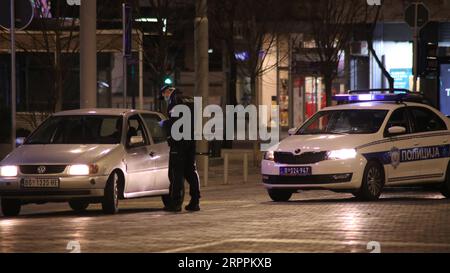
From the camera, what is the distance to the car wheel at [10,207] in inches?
571

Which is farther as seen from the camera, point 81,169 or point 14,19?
point 14,19

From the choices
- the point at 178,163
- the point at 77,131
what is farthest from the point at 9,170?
the point at 178,163

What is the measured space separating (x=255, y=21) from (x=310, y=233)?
19.1 m

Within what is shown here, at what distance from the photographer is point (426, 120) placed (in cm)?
1719

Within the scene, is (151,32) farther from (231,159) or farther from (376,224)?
(376,224)

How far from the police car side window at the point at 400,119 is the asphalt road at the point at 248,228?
3.93 ft

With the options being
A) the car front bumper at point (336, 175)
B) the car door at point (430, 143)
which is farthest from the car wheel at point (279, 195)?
the car door at point (430, 143)

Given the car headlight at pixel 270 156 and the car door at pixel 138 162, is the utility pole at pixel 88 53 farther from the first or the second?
the car headlight at pixel 270 156

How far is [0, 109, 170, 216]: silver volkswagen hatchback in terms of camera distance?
1402 cm

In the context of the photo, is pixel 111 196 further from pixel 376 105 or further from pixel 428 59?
pixel 428 59

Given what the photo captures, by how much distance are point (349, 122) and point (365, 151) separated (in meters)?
1.11

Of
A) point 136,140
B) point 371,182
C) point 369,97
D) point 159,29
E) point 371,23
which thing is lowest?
point 371,182

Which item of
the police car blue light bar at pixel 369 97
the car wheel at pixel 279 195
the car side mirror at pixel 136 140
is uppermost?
the police car blue light bar at pixel 369 97

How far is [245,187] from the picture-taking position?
21.1m
